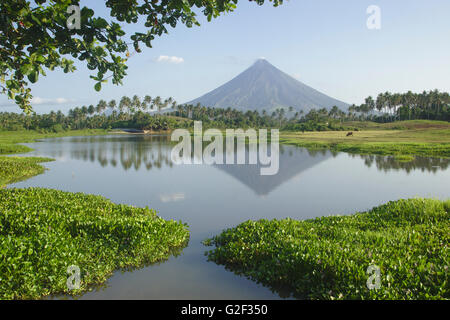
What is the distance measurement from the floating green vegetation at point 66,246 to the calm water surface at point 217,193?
448mm

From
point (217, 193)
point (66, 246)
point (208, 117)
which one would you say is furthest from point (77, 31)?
point (208, 117)

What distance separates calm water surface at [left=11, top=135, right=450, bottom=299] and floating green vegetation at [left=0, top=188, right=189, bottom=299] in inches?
17.6

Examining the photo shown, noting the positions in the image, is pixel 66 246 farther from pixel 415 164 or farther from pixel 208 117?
pixel 208 117

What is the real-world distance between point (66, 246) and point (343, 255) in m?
6.66

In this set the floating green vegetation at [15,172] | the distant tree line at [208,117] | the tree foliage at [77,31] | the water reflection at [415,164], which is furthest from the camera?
the distant tree line at [208,117]

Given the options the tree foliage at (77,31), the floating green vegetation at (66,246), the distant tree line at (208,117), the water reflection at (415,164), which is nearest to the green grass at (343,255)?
the floating green vegetation at (66,246)

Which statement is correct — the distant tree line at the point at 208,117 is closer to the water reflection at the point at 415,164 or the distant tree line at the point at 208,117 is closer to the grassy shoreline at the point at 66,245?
the water reflection at the point at 415,164

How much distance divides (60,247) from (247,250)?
482 centimetres

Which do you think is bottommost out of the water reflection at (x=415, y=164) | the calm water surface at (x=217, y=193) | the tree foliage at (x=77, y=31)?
the calm water surface at (x=217, y=193)

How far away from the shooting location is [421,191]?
2138 cm

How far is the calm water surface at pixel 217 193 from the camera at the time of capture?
833 centimetres

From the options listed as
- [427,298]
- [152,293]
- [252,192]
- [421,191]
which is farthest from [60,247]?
[421,191]

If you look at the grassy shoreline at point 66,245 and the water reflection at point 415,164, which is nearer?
the grassy shoreline at point 66,245

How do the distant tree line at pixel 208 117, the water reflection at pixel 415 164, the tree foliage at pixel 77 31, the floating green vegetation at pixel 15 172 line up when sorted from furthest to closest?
the distant tree line at pixel 208 117, the water reflection at pixel 415 164, the floating green vegetation at pixel 15 172, the tree foliage at pixel 77 31
